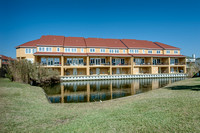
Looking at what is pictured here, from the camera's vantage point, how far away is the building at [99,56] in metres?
35.6

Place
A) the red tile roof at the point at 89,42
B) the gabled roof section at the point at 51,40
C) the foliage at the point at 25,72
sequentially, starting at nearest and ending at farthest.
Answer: the foliage at the point at 25,72 → the gabled roof section at the point at 51,40 → the red tile roof at the point at 89,42

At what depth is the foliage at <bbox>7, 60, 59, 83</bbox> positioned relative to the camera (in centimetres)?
1964

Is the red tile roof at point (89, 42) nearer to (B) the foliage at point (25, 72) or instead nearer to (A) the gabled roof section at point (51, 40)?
(A) the gabled roof section at point (51, 40)

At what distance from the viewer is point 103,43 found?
42.4 m

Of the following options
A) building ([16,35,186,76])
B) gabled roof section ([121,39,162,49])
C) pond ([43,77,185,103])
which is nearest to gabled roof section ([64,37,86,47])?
building ([16,35,186,76])

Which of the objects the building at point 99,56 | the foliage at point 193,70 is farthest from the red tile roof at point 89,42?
the foliage at point 193,70

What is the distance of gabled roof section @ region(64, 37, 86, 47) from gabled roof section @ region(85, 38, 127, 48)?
1.54 m

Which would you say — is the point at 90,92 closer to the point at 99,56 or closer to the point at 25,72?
the point at 25,72

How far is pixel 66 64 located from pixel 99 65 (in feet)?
28.2

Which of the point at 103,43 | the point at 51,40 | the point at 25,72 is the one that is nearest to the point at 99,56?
the point at 103,43

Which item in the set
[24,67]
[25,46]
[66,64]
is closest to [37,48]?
[25,46]

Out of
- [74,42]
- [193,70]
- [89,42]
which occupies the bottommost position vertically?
[193,70]

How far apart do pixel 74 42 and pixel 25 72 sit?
21.4 metres

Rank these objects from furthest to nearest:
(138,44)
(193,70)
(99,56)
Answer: (138,44)
(99,56)
(193,70)
